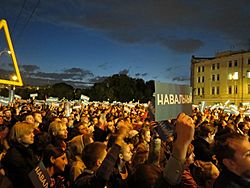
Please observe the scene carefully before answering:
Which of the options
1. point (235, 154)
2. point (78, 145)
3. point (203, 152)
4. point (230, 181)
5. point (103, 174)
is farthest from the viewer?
point (78, 145)

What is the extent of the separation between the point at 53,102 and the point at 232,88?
66880 millimetres

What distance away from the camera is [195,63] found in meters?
101

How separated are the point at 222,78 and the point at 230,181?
3588 inches

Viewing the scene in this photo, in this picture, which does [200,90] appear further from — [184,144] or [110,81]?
[184,144]

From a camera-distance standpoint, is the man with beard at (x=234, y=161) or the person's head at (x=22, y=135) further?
the person's head at (x=22, y=135)

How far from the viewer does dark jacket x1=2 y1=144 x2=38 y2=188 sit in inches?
172

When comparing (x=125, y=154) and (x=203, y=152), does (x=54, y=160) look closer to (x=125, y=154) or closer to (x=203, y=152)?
(x=125, y=154)

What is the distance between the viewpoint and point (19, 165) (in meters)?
4.54

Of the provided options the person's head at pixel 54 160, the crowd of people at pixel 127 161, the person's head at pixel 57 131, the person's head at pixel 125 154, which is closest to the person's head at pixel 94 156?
the crowd of people at pixel 127 161

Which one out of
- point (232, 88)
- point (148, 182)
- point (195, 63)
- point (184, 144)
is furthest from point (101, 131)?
point (195, 63)

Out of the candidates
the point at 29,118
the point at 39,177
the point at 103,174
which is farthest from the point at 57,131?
the point at 103,174

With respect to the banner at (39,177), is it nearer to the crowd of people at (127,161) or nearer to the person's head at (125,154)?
the crowd of people at (127,161)

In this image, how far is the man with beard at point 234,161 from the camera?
9.18 ft

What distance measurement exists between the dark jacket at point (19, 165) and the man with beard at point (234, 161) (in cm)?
242
